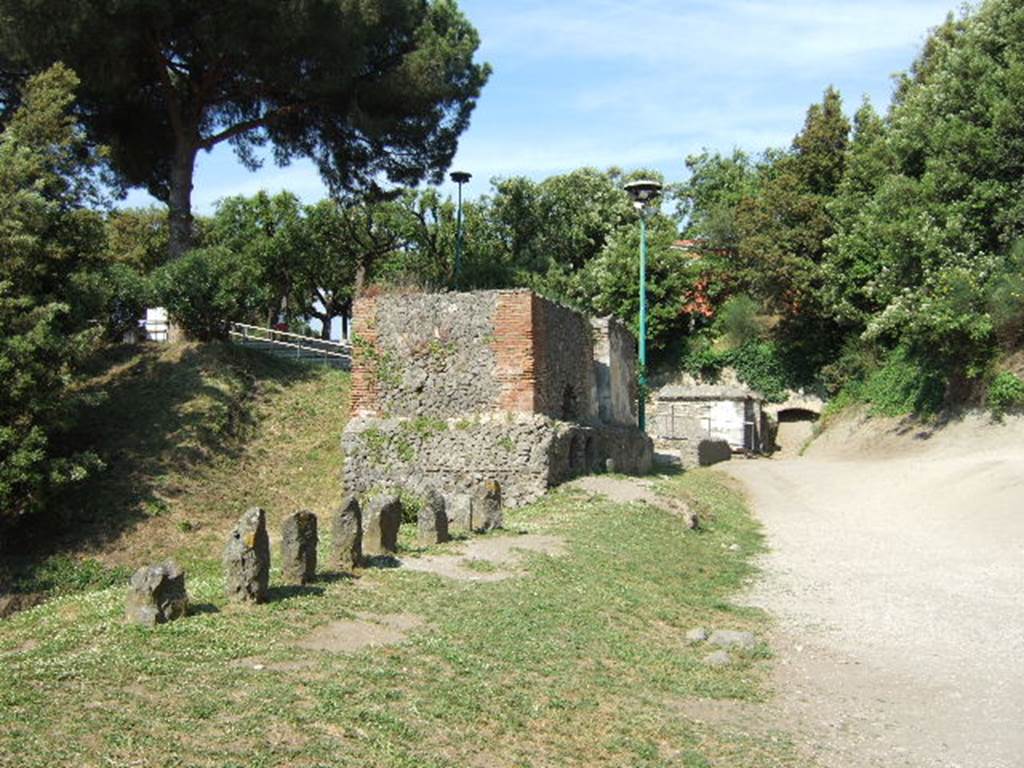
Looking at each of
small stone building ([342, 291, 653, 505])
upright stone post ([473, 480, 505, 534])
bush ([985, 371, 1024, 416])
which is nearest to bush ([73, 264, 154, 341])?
small stone building ([342, 291, 653, 505])

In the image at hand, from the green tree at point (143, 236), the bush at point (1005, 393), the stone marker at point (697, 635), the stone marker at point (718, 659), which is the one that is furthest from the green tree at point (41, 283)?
the bush at point (1005, 393)

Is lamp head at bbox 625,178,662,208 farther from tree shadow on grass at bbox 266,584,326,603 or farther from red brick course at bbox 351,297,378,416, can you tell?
tree shadow on grass at bbox 266,584,326,603

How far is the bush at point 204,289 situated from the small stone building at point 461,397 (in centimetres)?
588

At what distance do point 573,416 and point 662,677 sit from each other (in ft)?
34.5

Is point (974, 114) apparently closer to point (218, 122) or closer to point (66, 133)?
point (218, 122)

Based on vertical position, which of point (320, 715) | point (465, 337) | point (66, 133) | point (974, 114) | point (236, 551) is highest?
point (974, 114)

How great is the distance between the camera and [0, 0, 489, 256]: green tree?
67.2ft

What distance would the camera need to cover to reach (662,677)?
6895 millimetres

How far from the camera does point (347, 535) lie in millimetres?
8586

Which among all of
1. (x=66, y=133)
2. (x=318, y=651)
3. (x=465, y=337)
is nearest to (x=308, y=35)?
(x=66, y=133)

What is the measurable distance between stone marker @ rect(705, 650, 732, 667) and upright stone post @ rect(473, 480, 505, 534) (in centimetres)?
457

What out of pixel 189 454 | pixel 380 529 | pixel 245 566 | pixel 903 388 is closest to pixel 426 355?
pixel 189 454

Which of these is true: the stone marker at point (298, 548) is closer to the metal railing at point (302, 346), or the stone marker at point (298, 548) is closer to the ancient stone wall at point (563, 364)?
the ancient stone wall at point (563, 364)

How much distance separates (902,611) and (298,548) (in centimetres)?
600
